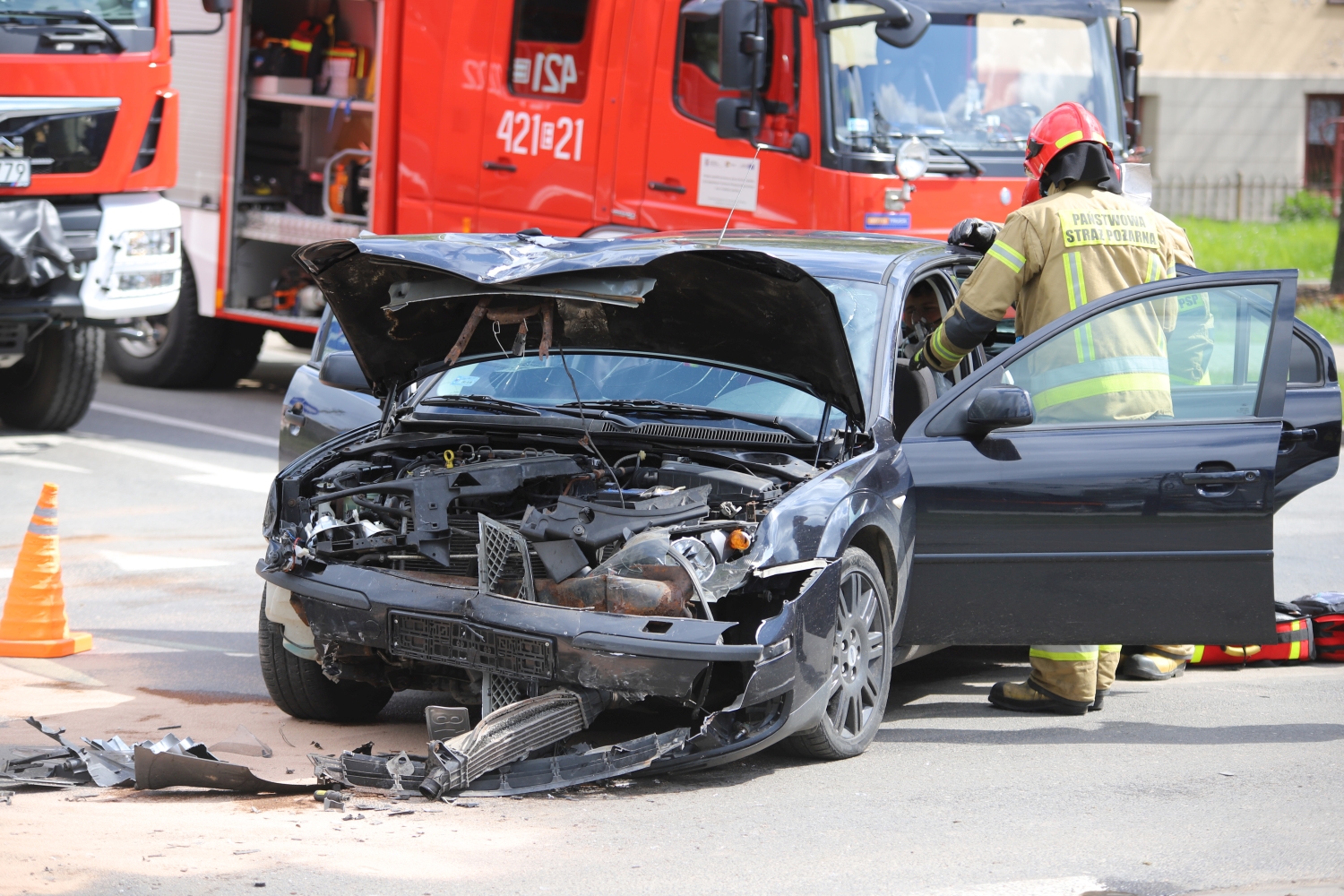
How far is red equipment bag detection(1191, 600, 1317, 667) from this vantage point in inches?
264

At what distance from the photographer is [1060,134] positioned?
6.11 metres

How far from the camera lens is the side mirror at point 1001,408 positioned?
5449mm

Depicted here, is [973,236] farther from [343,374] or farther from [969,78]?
[969,78]

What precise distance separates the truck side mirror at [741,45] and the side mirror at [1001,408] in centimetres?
512

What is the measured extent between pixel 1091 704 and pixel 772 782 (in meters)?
1.52

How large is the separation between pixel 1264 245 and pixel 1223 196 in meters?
6.00

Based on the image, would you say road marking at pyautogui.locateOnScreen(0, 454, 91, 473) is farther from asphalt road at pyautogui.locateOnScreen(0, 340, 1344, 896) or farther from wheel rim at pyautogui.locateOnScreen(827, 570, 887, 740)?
wheel rim at pyautogui.locateOnScreen(827, 570, 887, 740)

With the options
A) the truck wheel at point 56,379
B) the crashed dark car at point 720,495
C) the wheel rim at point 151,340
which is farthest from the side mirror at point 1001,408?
the wheel rim at point 151,340

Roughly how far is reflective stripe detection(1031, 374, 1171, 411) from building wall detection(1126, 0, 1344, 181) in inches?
968

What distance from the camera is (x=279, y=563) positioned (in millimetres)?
5324

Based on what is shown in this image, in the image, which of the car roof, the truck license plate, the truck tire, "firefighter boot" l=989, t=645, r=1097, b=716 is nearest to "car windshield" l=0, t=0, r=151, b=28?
the truck license plate

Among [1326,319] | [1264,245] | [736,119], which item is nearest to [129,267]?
[736,119]

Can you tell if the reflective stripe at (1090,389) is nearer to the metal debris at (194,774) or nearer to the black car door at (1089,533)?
the black car door at (1089,533)

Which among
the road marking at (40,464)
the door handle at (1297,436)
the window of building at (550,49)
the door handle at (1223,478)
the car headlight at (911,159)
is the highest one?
the window of building at (550,49)
